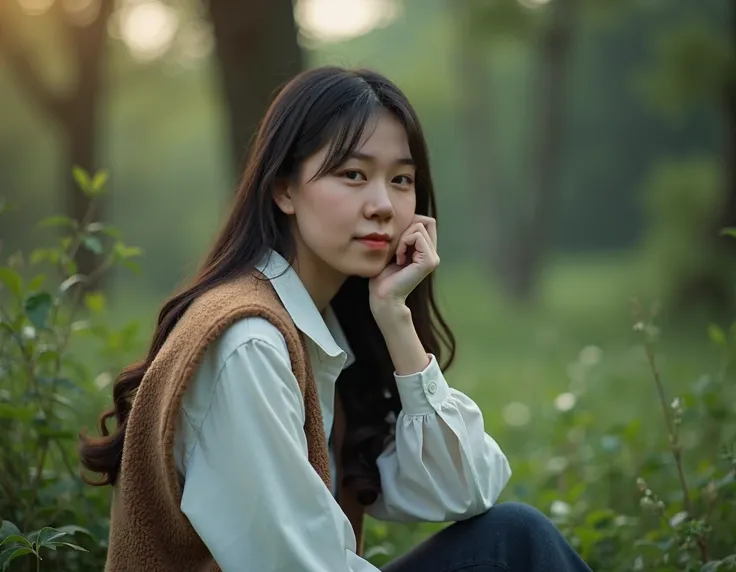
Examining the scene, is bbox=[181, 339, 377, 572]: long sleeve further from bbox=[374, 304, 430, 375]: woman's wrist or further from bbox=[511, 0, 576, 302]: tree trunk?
bbox=[511, 0, 576, 302]: tree trunk

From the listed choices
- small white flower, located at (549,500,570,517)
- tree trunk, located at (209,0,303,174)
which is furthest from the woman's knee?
tree trunk, located at (209,0,303,174)

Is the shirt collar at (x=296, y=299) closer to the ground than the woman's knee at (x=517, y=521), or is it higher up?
higher up

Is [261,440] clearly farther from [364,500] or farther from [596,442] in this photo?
[596,442]

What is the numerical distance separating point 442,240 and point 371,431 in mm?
24872

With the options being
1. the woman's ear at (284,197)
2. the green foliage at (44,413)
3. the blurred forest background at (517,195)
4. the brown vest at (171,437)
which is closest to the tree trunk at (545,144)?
the blurred forest background at (517,195)

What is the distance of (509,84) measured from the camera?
92.4 feet

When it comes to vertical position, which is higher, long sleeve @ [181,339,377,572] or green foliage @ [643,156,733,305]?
long sleeve @ [181,339,377,572]

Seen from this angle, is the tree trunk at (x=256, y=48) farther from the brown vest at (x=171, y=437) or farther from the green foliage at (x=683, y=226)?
the green foliage at (x=683, y=226)

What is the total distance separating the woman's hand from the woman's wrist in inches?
0.5

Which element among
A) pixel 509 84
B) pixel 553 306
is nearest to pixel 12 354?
pixel 553 306

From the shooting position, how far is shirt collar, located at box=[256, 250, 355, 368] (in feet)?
7.02

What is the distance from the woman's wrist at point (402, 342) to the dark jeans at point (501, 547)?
0.39 meters

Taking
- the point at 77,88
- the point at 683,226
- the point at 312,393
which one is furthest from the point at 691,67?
the point at 312,393

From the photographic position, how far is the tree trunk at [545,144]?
13328mm
